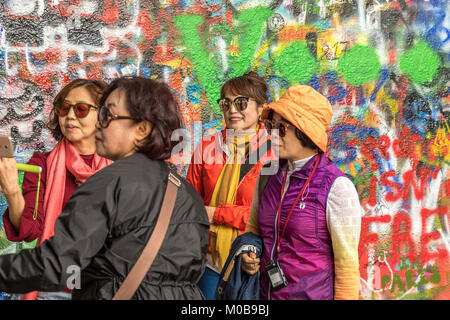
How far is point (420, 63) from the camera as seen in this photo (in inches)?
235

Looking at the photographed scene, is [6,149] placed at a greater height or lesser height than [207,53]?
lesser

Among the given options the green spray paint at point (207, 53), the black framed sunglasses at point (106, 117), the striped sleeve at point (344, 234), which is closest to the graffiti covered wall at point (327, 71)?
the green spray paint at point (207, 53)

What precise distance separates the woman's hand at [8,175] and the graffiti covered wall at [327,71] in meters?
A: 2.03

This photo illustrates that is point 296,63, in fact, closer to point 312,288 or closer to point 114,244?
point 312,288

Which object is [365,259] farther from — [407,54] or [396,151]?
[407,54]

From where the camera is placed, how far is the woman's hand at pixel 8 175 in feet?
10.7

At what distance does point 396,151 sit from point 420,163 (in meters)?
0.28

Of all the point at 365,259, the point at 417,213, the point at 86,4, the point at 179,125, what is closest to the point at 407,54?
the point at 417,213

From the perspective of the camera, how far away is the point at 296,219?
3.10 metres

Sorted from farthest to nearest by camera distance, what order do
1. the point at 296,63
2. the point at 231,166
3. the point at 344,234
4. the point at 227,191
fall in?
1. the point at 296,63
2. the point at 231,166
3. the point at 227,191
4. the point at 344,234

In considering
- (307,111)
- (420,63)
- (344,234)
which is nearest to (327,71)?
(420,63)

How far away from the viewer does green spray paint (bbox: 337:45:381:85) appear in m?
5.84

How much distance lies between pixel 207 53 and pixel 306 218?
2.87m

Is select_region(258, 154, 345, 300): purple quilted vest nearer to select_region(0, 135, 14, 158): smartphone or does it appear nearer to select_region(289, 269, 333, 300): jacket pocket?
select_region(289, 269, 333, 300): jacket pocket
